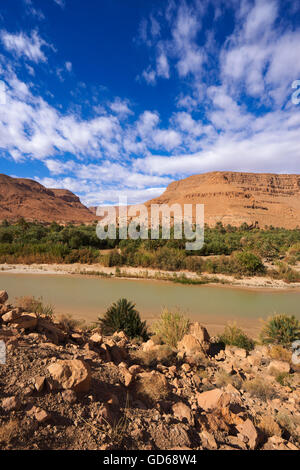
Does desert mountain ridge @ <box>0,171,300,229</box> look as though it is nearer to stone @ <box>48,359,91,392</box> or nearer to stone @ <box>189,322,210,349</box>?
stone @ <box>189,322,210,349</box>

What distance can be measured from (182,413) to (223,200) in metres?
80.3

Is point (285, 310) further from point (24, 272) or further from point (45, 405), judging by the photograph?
point (24, 272)

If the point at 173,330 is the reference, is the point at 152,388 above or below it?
above

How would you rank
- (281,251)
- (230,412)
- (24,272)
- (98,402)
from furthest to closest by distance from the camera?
(281,251) → (24,272) → (230,412) → (98,402)

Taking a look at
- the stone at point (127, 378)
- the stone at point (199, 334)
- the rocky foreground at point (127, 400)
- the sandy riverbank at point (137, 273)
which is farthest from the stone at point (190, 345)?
the sandy riverbank at point (137, 273)

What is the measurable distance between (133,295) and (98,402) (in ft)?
29.7

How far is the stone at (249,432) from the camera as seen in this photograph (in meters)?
2.32

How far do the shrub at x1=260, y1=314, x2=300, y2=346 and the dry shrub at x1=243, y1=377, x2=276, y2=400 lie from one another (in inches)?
93.6

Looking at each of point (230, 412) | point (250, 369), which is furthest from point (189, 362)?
point (230, 412)

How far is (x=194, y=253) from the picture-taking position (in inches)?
816

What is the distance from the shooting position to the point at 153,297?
36.5ft

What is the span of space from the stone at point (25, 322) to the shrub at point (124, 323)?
236 centimetres

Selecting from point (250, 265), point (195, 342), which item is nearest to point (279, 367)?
point (195, 342)

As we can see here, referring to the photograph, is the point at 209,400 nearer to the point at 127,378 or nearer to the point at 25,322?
the point at 127,378
